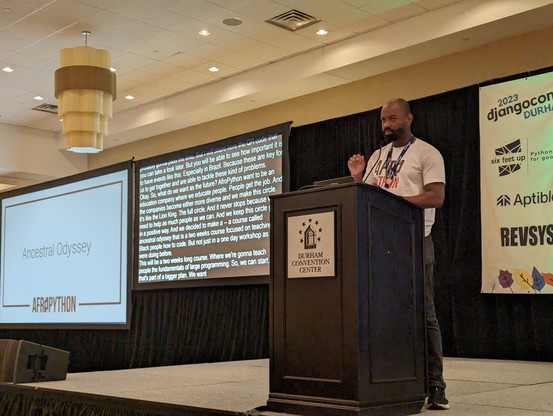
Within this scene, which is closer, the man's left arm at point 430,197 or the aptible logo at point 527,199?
the man's left arm at point 430,197

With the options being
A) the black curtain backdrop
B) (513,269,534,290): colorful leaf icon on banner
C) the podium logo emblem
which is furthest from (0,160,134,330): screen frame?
the podium logo emblem

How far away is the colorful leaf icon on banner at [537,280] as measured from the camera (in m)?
5.99

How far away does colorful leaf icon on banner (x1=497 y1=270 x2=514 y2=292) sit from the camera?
245 inches

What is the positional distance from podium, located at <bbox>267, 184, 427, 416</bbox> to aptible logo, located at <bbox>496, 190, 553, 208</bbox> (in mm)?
3463

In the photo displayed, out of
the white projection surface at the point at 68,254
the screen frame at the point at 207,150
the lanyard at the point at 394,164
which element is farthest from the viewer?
the white projection surface at the point at 68,254

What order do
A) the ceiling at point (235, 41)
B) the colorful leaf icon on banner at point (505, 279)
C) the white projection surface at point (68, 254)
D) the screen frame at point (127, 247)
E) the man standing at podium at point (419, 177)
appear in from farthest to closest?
the white projection surface at point (68, 254), the screen frame at point (127, 247), the ceiling at point (235, 41), the colorful leaf icon on banner at point (505, 279), the man standing at podium at point (419, 177)

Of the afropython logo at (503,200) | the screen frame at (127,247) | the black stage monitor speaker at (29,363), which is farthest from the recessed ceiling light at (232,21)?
the black stage monitor speaker at (29,363)

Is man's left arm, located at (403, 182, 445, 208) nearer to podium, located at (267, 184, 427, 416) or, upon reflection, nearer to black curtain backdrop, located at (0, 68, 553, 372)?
podium, located at (267, 184, 427, 416)

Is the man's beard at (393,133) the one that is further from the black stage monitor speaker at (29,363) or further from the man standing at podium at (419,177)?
the black stage monitor speaker at (29,363)

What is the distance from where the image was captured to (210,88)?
9.75 metres

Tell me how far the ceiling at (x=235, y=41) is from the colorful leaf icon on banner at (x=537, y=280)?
2367mm

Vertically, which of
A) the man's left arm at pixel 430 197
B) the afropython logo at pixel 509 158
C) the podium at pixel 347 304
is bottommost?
the podium at pixel 347 304

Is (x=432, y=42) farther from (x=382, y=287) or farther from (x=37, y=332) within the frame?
(x=37, y=332)

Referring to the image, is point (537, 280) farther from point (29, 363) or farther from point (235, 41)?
point (235, 41)
